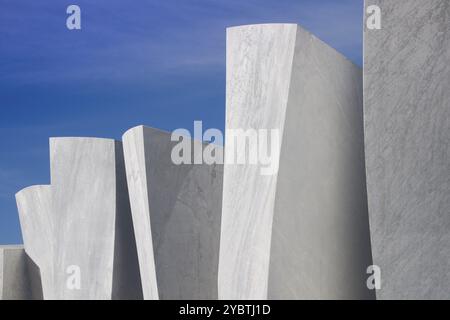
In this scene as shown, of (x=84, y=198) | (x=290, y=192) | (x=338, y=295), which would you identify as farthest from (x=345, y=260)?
(x=84, y=198)

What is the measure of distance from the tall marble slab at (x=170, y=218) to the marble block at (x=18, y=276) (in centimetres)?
555

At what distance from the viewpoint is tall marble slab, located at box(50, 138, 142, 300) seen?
10945mm

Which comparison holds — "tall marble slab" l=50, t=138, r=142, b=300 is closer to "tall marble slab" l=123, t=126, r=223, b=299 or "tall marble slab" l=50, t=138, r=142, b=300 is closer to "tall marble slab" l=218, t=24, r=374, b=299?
"tall marble slab" l=123, t=126, r=223, b=299

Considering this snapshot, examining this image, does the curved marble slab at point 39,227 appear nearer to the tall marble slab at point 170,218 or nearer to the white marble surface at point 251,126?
the tall marble slab at point 170,218

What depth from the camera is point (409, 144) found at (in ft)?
24.5

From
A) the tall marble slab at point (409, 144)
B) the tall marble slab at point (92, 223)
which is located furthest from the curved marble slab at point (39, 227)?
the tall marble slab at point (409, 144)

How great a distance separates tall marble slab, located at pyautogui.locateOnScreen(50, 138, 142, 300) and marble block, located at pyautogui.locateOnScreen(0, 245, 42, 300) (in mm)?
3966

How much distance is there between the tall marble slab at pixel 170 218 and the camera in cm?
1002

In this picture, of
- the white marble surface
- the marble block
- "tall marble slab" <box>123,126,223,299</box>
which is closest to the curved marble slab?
the marble block

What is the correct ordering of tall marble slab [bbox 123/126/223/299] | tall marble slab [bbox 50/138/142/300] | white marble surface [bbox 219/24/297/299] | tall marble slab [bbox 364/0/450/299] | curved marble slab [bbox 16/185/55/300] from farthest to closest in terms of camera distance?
curved marble slab [bbox 16/185/55/300], tall marble slab [bbox 50/138/142/300], tall marble slab [bbox 123/126/223/299], white marble surface [bbox 219/24/297/299], tall marble slab [bbox 364/0/450/299]

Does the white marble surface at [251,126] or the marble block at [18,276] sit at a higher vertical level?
the white marble surface at [251,126]

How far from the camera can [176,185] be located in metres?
10.6

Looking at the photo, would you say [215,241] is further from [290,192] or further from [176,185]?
[290,192]

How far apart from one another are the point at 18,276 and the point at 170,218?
6.39 m
